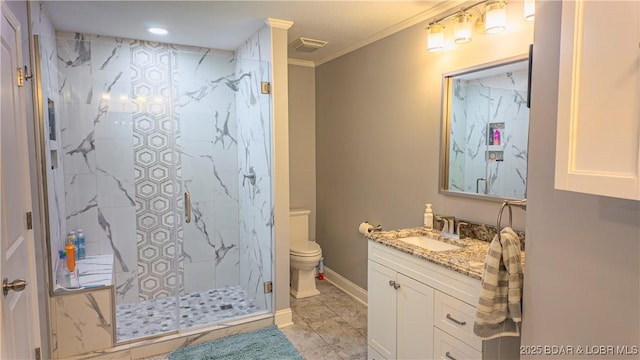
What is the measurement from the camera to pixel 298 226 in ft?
12.5

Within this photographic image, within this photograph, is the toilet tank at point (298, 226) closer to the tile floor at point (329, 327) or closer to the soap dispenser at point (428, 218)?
the tile floor at point (329, 327)

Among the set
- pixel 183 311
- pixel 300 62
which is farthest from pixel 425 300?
pixel 300 62

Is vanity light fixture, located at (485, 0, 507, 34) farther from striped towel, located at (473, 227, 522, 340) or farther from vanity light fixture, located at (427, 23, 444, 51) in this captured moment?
striped towel, located at (473, 227, 522, 340)

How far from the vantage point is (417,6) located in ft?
8.17

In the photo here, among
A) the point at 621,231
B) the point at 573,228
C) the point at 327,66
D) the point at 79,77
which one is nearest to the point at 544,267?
the point at 573,228

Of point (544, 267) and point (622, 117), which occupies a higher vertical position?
point (622, 117)

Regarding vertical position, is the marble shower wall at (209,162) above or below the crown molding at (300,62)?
below

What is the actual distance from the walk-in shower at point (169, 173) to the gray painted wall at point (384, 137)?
37.3 inches

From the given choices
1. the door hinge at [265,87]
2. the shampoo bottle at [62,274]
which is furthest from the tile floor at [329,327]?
the door hinge at [265,87]

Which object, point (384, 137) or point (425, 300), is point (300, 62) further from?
point (425, 300)

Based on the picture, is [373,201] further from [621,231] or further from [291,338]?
[621,231]

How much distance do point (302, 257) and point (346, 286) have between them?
1.94 feet

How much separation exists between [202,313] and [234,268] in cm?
59

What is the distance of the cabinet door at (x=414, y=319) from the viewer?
190 cm
